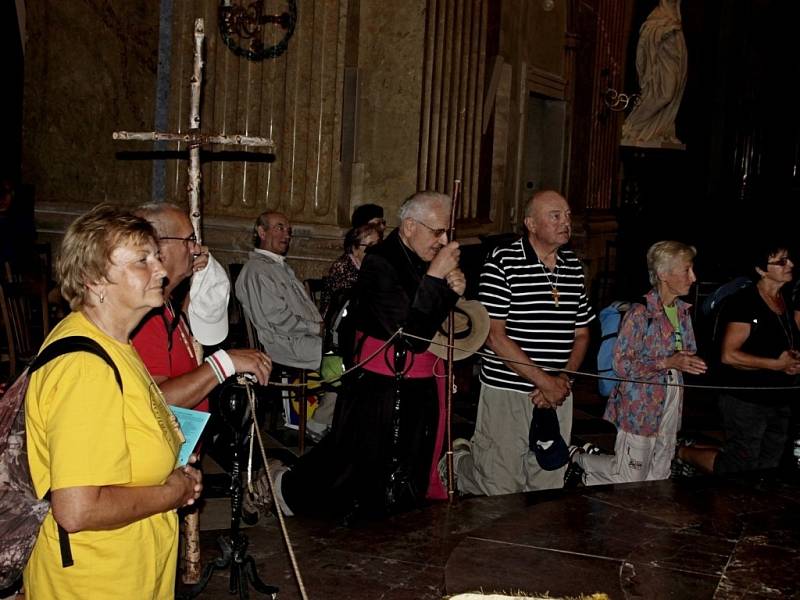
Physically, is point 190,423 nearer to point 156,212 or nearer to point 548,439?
point 156,212

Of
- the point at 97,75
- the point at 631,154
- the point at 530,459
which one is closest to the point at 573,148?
the point at 631,154

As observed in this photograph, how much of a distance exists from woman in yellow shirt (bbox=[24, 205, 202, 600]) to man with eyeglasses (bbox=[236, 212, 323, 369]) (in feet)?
13.0

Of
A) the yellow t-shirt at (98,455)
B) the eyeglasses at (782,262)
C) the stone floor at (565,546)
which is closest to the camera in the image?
the yellow t-shirt at (98,455)

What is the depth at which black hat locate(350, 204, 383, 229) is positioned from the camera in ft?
24.8

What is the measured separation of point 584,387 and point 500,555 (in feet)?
19.9

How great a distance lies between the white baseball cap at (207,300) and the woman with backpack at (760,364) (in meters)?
2.85

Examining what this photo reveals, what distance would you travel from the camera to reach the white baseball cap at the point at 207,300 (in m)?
4.14

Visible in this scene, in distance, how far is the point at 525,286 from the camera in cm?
513

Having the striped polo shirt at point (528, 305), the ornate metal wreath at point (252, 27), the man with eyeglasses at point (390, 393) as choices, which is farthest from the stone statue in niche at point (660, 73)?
the man with eyeglasses at point (390, 393)

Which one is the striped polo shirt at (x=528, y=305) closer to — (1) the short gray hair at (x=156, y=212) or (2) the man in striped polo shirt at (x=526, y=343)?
(2) the man in striped polo shirt at (x=526, y=343)

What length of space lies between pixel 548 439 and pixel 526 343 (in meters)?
0.48

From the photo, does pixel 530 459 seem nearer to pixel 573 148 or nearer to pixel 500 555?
pixel 500 555

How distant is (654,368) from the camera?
5410mm

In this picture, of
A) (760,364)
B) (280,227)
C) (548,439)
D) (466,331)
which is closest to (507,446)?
(548,439)
